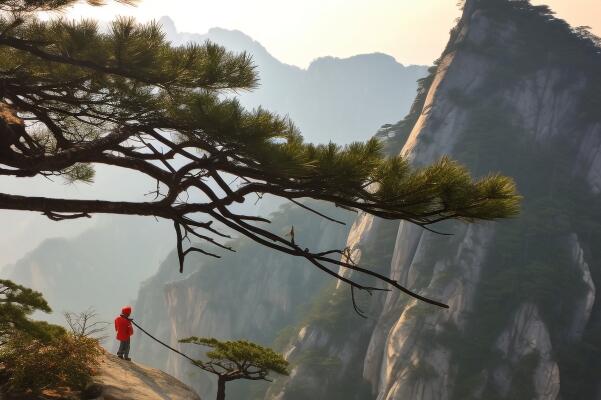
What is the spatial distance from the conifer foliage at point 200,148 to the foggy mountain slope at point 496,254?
75.1 feet

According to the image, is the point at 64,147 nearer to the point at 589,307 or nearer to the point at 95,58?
the point at 95,58

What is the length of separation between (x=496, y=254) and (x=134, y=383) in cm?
2608

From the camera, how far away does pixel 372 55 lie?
189 meters

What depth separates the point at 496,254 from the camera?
92.7 feet

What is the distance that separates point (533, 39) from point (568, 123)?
302 inches

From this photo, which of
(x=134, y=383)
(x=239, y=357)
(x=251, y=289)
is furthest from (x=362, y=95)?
(x=134, y=383)

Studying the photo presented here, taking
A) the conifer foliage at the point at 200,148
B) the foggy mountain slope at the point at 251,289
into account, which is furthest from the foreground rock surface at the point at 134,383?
the foggy mountain slope at the point at 251,289

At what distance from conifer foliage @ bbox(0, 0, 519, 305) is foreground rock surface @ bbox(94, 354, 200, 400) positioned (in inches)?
145

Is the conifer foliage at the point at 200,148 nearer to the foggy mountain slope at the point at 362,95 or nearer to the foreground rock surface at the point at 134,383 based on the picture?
the foreground rock surface at the point at 134,383

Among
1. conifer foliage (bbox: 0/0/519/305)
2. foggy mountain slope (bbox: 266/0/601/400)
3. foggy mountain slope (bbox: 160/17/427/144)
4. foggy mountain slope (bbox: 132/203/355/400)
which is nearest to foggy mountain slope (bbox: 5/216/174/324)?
foggy mountain slope (bbox: 132/203/355/400)

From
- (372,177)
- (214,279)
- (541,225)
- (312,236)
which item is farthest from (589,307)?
(214,279)

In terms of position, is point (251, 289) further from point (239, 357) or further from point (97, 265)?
point (97, 265)

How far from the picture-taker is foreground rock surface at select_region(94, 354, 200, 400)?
657cm

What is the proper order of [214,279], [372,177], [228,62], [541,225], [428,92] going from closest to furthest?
[372,177], [228,62], [541,225], [428,92], [214,279]
